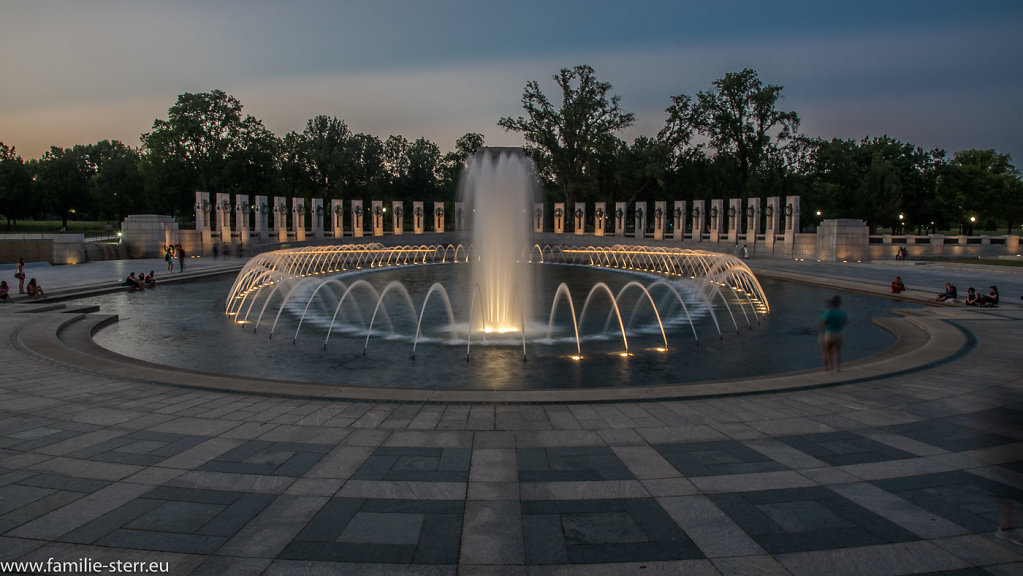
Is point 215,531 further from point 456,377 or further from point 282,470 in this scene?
point 456,377

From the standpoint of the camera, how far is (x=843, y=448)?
22.7ft

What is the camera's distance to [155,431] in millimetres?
7398

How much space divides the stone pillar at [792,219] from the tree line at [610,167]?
1915 cm

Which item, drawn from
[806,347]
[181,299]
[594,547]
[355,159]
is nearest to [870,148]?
[355,159]

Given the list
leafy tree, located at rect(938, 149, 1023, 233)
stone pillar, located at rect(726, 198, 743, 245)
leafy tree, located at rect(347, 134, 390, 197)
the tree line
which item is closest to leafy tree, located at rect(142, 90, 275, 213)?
the tree line

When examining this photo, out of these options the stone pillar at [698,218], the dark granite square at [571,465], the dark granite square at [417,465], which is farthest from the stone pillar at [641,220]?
the dark granite square at [417,465]

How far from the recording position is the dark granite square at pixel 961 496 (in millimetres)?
5172

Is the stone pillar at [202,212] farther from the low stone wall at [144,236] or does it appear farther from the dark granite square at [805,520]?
the dark granite square at [805,520]

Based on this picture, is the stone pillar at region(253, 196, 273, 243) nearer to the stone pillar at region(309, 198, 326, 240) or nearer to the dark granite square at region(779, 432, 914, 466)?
the stone pillar at region(309, 198, 326, 240)

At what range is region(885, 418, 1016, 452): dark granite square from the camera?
7031mm

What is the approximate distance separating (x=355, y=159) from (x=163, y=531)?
8095 centimetres

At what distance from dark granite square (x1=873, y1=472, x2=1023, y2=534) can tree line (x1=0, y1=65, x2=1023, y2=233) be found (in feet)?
222

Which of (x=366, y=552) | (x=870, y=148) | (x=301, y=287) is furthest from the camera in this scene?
(x=870, y=148)

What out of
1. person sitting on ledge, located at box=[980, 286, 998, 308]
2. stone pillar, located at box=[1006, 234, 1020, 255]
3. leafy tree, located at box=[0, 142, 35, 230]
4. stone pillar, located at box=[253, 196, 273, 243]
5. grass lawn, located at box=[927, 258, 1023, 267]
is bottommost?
person sitting on ledge, located at box=[980, 286, 998, 308]
